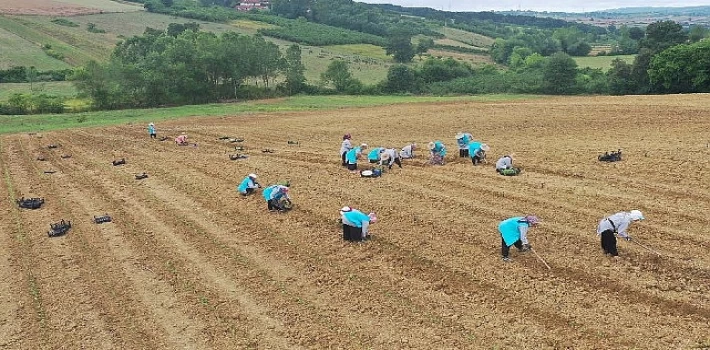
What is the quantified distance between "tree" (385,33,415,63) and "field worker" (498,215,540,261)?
74.5 metres

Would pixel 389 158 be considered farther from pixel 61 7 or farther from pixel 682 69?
pixel 61 7

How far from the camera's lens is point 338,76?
2223 inches

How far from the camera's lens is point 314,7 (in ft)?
421

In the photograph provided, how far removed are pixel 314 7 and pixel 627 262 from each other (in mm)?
124175

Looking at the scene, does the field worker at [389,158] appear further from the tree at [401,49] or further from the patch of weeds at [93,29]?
the patch of weeds at [93,29]

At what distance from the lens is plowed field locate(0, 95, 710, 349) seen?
10031mm

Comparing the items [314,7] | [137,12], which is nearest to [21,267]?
[137,12]

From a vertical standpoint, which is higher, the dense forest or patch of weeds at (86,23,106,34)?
patch of weeds at (86,23,106,34)

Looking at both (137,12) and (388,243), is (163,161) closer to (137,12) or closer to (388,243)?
(388,243)

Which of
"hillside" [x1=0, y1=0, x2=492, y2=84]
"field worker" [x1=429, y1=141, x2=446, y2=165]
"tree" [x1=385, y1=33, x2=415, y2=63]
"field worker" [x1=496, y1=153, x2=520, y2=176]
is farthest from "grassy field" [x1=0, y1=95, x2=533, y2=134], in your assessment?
"tree" [x1=385, y1=33, x2=415, y2=63]

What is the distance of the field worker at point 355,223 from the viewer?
13688mm

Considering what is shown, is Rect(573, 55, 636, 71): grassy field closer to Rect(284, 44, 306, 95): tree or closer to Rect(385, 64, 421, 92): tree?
Rect(385, 64, 421, 92): tree

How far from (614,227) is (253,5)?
14505 centimetres

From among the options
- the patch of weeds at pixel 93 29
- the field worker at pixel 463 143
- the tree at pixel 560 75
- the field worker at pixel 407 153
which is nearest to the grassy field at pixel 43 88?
the patch of weeds at pixel 93 29
